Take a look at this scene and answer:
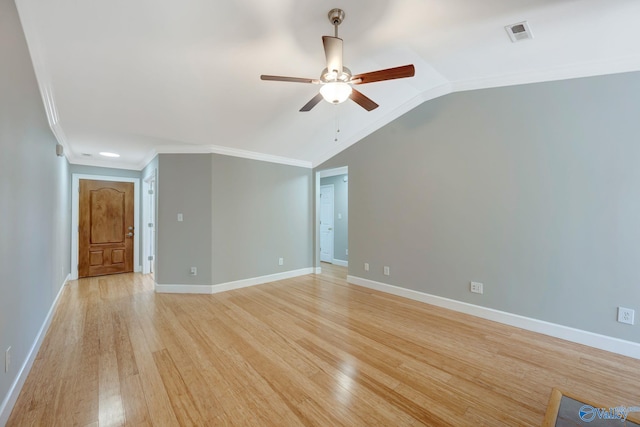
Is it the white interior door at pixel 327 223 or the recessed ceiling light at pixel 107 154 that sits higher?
the recessed ceiling light at pixel 107 154

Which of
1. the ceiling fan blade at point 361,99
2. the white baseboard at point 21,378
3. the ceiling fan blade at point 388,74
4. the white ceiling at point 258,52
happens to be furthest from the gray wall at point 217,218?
the ceiling fan blade at point 388,74

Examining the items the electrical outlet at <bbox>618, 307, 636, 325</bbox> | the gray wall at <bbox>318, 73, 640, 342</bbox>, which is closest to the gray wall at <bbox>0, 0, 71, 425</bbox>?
the gray wall at <bbox>318, 73, 640, 342</bbox>

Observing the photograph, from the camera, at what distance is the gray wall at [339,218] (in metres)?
6.49

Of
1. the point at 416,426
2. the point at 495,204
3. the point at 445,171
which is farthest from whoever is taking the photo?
the point at 445,171

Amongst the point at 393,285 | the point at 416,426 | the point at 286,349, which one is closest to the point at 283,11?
the point at 286,349

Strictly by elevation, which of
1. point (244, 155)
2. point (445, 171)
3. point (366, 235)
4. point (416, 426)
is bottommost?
point (416, 426)

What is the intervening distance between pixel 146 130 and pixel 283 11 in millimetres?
2654

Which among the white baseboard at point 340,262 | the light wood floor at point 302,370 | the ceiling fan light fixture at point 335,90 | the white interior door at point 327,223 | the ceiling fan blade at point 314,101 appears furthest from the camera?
the white interior door at point 327,223

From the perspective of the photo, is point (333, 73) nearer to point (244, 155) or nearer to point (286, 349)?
point (286, 349)

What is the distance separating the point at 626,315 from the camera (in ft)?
8.00

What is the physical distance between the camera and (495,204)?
318 cm

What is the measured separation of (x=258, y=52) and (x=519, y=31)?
2.44m

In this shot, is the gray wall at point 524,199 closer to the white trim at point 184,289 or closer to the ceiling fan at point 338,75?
the ceiling fan at point 338,75

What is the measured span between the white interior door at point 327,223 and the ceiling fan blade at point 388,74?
4680 mm
